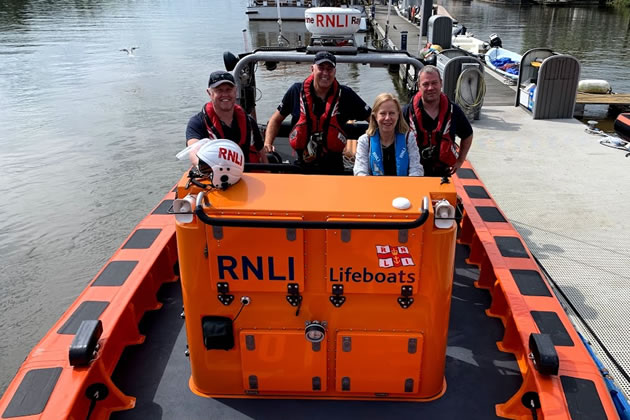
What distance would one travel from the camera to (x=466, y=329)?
312 centimetres

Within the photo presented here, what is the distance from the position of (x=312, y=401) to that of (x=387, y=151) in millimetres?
1432

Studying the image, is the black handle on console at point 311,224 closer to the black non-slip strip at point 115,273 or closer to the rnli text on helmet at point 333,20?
the black non-slip strip at point 115,273

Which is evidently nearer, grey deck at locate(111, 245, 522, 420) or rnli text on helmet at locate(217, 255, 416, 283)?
rnli text on helmet at locate(217, 255, 416, 283)

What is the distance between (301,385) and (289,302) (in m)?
0.50

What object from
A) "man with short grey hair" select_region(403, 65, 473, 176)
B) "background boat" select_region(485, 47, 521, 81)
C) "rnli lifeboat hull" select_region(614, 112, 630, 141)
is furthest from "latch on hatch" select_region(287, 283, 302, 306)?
"background boat" select_region(485, 47, 521, 81)

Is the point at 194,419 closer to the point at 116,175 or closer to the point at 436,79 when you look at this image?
the point at 436,79

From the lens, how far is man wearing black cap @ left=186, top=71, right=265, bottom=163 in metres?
2.98

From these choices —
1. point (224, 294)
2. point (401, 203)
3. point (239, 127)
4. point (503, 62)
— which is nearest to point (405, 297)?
point (401, 203)

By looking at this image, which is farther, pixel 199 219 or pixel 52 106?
pixel 52 106

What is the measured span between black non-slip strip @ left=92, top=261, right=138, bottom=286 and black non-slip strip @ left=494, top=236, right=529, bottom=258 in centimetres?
256

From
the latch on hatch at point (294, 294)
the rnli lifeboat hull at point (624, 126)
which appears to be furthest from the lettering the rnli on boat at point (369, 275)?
the rnli lifeboat hull at point (624, 126)

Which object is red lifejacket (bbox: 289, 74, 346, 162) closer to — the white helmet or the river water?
the white helmet

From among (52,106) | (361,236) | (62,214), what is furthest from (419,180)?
(52,106)

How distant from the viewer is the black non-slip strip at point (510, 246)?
3.38m
